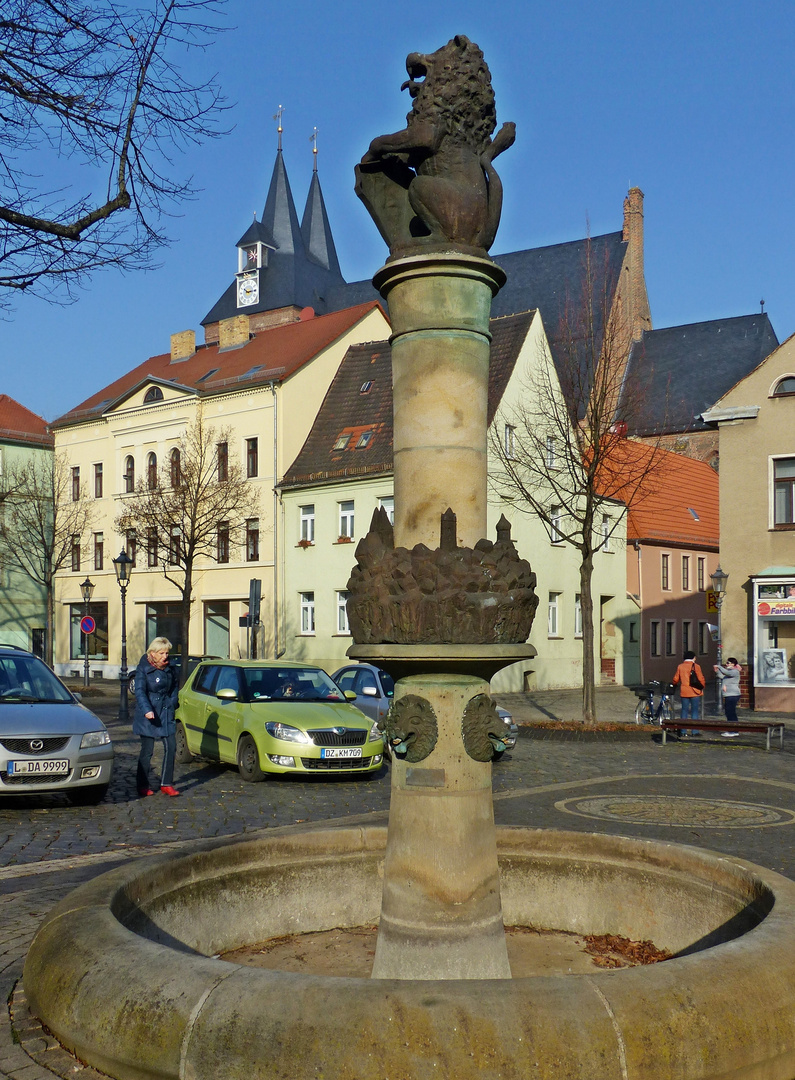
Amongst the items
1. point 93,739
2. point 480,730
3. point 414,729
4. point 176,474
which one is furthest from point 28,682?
point 176,474

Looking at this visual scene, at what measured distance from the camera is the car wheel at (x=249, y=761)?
14555mm

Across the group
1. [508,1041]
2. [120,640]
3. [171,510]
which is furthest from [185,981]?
[120,640]

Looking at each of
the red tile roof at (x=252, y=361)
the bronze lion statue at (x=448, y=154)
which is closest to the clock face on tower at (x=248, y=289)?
the red tile roof at (x=252, y=361)

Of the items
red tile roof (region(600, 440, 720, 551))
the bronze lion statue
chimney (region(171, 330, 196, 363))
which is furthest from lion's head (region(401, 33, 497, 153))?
chimney (region(171, 330, 196, 363))

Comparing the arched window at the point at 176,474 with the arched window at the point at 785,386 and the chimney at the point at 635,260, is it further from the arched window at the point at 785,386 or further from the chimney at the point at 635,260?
the chimney at the point at 635,260

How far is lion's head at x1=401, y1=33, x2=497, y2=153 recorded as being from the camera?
542cm

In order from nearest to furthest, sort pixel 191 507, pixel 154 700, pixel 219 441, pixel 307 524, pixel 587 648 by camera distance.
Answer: pixel 154 700, pixel 587 648, pixel 191 507, pixel 307 524, pixel 219 441

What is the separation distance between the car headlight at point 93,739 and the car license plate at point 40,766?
0.84 ft

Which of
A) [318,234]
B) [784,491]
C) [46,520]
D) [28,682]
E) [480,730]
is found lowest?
[28,682]

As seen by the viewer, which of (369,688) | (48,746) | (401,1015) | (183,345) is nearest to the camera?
(401,1015)

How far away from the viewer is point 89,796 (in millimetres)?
12617

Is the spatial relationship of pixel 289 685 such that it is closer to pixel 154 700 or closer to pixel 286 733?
pixel 286 733

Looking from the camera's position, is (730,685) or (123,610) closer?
(730,685)

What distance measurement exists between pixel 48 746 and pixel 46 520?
39.9 metres
